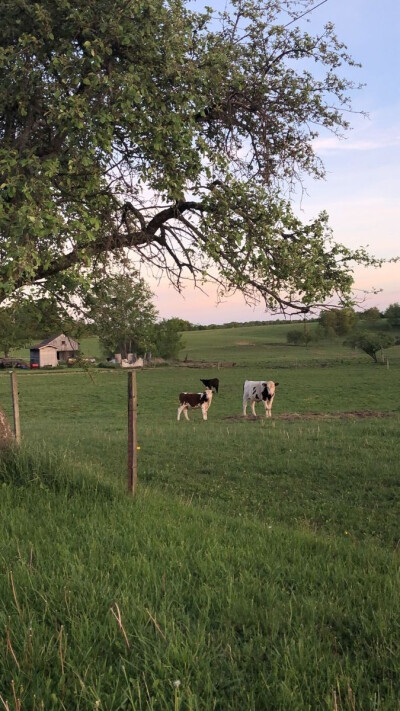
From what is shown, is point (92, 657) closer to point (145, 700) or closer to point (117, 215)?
point (145, 700)

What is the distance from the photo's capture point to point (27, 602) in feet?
12.1

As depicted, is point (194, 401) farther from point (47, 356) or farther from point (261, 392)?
point (47, 356)

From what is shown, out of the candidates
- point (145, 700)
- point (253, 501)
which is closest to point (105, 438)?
point (253, 501)

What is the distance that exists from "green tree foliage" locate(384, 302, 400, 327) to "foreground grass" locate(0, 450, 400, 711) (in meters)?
112

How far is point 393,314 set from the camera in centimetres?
11225

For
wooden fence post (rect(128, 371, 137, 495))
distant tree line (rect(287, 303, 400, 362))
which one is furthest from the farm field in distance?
distant tree line (rect(287, 303, 400, 362))

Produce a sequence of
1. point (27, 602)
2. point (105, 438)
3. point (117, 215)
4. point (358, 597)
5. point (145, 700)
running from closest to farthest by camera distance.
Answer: point (145, 700) → point (27, 602) → point (358, 597) → point (117, 215) → point (105, 438)

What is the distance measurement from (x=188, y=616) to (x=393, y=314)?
117199mm

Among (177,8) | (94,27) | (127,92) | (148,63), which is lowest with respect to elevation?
(127,92)

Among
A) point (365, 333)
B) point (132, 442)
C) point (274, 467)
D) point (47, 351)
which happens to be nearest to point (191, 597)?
point (132, 442)

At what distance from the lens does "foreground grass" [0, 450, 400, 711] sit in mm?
2803

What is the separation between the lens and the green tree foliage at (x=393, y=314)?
360 ft

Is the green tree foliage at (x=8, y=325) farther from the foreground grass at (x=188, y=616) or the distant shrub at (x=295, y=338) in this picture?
the distant shrub at (x=295, y=338)

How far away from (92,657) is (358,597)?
2.08 metres
